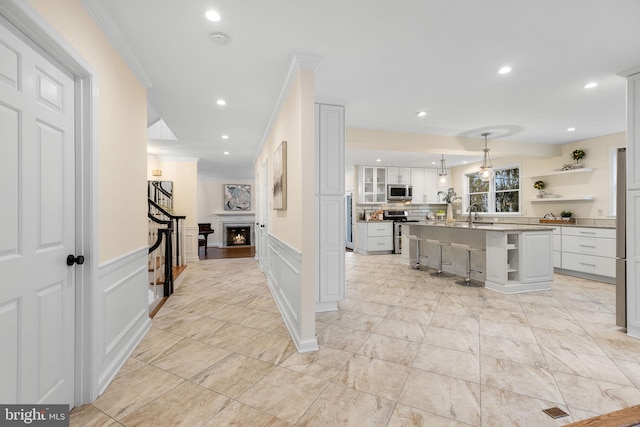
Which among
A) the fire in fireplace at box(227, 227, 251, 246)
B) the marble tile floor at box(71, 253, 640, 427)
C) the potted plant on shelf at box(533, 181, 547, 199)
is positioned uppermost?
the potted plant on shelf at box(533, 181, 547, 199)

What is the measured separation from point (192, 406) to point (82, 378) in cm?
70

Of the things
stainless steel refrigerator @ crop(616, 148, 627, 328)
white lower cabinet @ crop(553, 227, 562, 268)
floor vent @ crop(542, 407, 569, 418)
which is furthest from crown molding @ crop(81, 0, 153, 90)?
white lower cabinet @ crop(553, 227, 562, 268)

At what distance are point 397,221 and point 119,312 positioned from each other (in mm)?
6932

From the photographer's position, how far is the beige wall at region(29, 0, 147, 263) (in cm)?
174

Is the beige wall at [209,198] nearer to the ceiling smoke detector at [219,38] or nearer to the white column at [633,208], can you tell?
the ceiling smoke detector at [219,38]

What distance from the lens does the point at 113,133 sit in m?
2.20

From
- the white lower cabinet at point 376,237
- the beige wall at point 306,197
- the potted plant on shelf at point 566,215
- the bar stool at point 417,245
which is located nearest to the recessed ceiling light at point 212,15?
the beige wall at point 306,197

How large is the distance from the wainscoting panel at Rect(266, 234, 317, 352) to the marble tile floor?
103 mm

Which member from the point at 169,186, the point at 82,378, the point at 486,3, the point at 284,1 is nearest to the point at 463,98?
the point at 486,3

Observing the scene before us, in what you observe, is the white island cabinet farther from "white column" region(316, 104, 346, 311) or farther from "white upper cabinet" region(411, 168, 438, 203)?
"white upper cabinet" region(411, 168, 438, 203)

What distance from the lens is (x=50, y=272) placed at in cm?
160

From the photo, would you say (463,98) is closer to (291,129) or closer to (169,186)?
(291,129)

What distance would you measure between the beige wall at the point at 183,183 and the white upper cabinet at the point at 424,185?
19.9 ft

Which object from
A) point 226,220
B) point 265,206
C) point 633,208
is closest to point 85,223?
point 265,206
